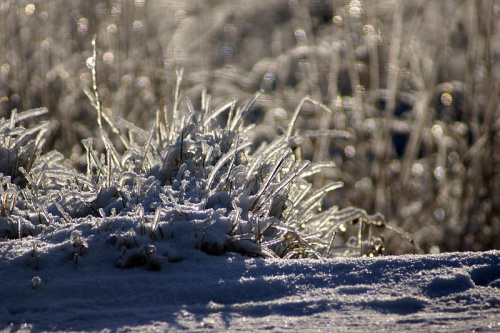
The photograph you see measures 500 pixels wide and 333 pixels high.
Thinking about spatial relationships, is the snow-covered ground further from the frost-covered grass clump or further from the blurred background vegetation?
the blurred background vegetation

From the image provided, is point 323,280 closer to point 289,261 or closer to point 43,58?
point 289,261

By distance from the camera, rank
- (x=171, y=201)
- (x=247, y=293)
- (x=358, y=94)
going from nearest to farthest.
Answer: (x=247, y=293) < (x=171, y=201) < (x=358, y=94)

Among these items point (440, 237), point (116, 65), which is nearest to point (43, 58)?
point (116, 65)

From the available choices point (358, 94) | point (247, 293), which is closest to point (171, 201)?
point (247, 293)

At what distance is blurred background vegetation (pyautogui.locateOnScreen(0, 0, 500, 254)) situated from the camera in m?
4.33

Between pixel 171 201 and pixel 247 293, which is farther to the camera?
pixel 171 201

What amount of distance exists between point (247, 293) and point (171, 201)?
0.56m

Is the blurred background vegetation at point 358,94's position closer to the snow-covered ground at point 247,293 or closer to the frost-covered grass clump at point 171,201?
the frost-covered grass clump at point 171,201

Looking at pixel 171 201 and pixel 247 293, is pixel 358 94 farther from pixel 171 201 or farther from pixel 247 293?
pixel 247 293

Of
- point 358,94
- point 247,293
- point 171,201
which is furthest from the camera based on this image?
point 358,94

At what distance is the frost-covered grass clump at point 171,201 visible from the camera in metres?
1.88

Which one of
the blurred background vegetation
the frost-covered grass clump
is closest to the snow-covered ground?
the frost-covered grass clump

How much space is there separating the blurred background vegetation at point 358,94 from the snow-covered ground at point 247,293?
233 cm

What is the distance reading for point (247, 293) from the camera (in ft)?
5.36
